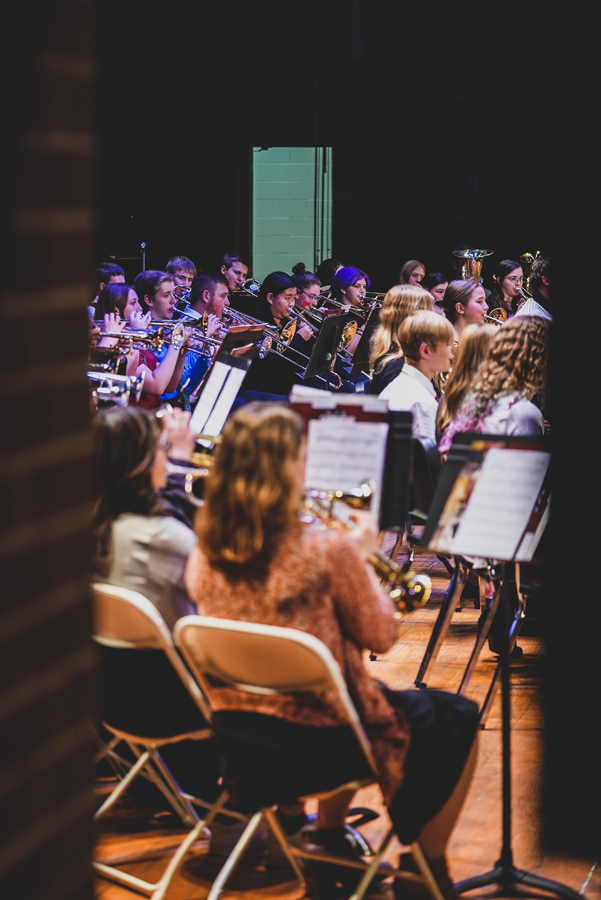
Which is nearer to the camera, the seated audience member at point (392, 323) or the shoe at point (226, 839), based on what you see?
the shoe at point (226, 839)

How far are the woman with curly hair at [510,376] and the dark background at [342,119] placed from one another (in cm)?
580

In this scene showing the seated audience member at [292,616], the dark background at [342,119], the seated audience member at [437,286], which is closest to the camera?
the seated audience member at [292,616]

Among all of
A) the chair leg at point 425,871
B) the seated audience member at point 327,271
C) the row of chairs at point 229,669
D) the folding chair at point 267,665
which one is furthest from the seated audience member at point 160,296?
the chair leg at point 425,871

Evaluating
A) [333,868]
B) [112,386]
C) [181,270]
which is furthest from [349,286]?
[333,868]

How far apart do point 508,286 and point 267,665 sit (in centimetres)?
620

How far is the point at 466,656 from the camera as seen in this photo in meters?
4.04

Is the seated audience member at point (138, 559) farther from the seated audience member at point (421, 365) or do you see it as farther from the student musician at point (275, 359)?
the student musician at point (275, 359)

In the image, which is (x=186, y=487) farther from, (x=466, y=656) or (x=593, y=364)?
(x=466, y=656)

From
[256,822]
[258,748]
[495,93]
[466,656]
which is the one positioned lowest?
[466,656]

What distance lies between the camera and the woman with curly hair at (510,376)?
356cm

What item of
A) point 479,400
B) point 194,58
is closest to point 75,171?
point 479,400

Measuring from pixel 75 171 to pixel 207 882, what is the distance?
186cm

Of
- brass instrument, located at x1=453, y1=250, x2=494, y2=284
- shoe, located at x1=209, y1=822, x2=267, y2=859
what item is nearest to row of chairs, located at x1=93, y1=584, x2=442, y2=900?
shoe, located at x1=209, y1=822, x2=267, y2=859

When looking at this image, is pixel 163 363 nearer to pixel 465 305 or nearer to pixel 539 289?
pixel 465 305
